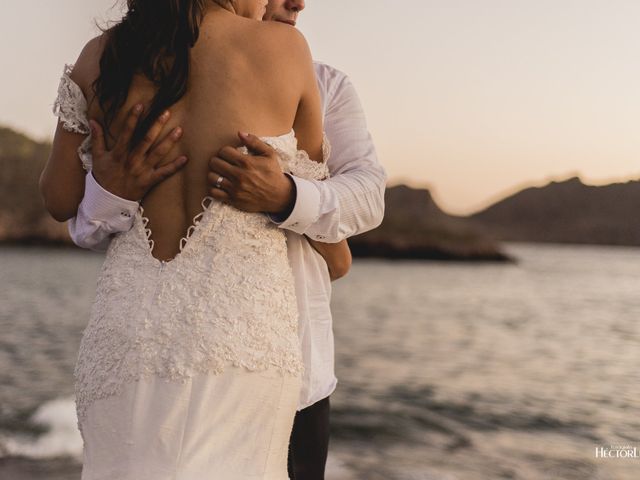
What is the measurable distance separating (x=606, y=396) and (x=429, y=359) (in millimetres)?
2786

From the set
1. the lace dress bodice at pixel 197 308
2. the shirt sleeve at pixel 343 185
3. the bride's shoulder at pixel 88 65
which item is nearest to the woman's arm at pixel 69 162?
the bride's shoulder at pixel 88 65

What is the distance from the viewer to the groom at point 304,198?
4.28ft

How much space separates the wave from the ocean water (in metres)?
0.02

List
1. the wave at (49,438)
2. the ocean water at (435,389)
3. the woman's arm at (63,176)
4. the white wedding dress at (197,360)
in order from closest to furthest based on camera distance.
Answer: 1. the white wedding dress at (197,360)
2. the woman's arm at (63,176)
3. the wave at (49,438)
4. the ocean water at (435,389)

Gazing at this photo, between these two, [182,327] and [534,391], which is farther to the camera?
[534,391]

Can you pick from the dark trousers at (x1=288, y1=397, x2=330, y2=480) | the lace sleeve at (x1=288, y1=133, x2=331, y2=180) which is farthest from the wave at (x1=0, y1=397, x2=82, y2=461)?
the lace sleeve at (x1=288, y1=133, x2=331, y2=180)

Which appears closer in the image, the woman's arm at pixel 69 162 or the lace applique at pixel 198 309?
the lace applique at pixel 198 309

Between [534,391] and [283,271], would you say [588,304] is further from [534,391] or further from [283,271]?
[283,271]

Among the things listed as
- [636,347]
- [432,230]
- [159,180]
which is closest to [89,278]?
[636,347]

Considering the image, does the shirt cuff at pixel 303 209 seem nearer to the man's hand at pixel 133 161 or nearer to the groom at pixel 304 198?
the groom at pixel 304 198

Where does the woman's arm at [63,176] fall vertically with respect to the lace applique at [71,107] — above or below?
below

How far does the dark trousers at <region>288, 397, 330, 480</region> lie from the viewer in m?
1.59

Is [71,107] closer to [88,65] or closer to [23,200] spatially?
[88,65]

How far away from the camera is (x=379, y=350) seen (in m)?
12.4
